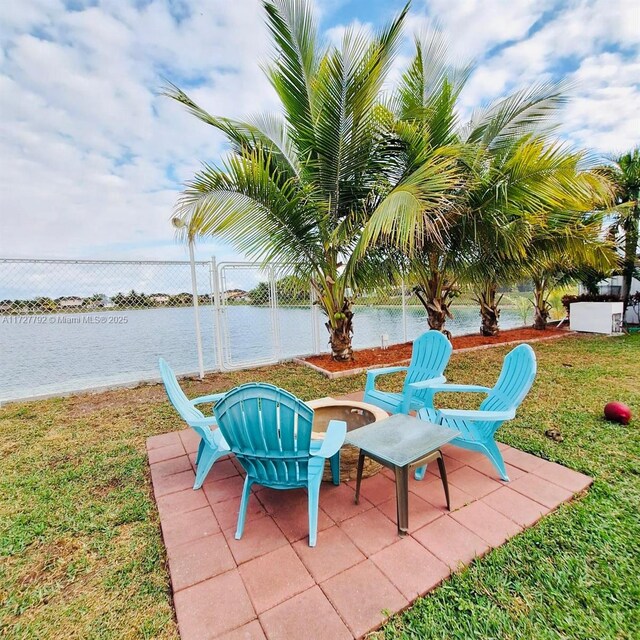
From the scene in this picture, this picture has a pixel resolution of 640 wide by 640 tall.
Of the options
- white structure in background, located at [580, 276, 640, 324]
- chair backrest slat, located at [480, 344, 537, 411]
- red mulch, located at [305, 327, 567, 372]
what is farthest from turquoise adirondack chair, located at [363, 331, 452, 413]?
white structure in background, located at [580, 276, 640, 324]

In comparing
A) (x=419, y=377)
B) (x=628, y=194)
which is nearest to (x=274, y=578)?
(x=419, y=377)

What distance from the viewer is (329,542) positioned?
2.16m

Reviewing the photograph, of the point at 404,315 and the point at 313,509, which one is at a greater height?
the point at 404,315

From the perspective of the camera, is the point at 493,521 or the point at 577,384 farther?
the point at 577,384

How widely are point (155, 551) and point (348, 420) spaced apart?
1942mm

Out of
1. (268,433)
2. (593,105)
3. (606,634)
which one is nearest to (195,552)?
(268,433)

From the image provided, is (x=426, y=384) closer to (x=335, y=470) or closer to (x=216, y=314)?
(x=335, y=470)

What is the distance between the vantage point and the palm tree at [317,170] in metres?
4.52

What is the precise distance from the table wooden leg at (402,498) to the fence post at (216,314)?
5191mm

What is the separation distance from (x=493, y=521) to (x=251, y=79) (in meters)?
7.02

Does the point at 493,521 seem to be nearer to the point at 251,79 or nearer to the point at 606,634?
the point at 606,634

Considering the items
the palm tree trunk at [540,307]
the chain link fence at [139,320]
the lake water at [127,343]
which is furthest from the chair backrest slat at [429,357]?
the palm tree trunk at [540,307]

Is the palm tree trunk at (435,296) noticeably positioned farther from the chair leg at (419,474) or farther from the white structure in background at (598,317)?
the white structure in background at (598,317)

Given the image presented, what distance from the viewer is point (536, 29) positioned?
5922 millimetres
